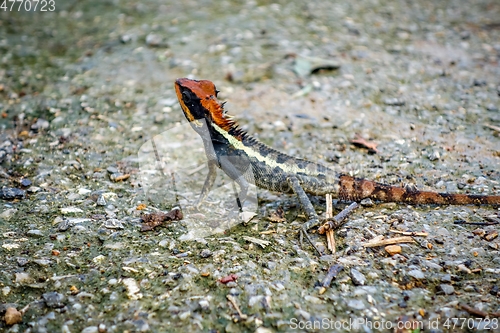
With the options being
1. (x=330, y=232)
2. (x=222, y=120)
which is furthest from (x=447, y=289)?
(x=222, y=120)

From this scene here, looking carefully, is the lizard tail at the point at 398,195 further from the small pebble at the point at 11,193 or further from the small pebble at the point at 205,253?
the small pebble at the point at 11,193

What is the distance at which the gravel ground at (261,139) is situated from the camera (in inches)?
111

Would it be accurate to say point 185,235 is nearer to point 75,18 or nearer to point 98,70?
point 98,70

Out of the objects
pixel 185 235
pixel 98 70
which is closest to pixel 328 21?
pixel 98 70

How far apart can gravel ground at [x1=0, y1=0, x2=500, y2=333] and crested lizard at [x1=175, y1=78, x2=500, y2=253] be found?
7.4 inches

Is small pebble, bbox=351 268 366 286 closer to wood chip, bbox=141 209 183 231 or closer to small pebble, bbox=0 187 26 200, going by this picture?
wood chip, bbox=141 209 183 231

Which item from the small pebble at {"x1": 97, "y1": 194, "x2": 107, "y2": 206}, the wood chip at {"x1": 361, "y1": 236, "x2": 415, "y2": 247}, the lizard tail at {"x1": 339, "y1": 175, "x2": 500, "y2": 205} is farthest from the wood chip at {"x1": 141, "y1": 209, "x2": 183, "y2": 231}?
the wood chip at {"x1": 361, "y1": 236, "x2": 415, "y2": 247}

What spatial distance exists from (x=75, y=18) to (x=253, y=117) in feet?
20.6

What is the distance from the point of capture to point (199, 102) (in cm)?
398

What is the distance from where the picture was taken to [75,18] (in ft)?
28.9

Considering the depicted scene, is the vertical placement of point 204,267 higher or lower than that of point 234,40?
lower

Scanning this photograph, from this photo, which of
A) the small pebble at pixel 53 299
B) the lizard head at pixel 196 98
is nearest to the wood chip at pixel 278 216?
the lizard head at pixel 196 98

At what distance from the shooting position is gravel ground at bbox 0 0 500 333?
9.29 feet

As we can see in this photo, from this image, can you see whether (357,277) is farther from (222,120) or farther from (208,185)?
(222,120)
